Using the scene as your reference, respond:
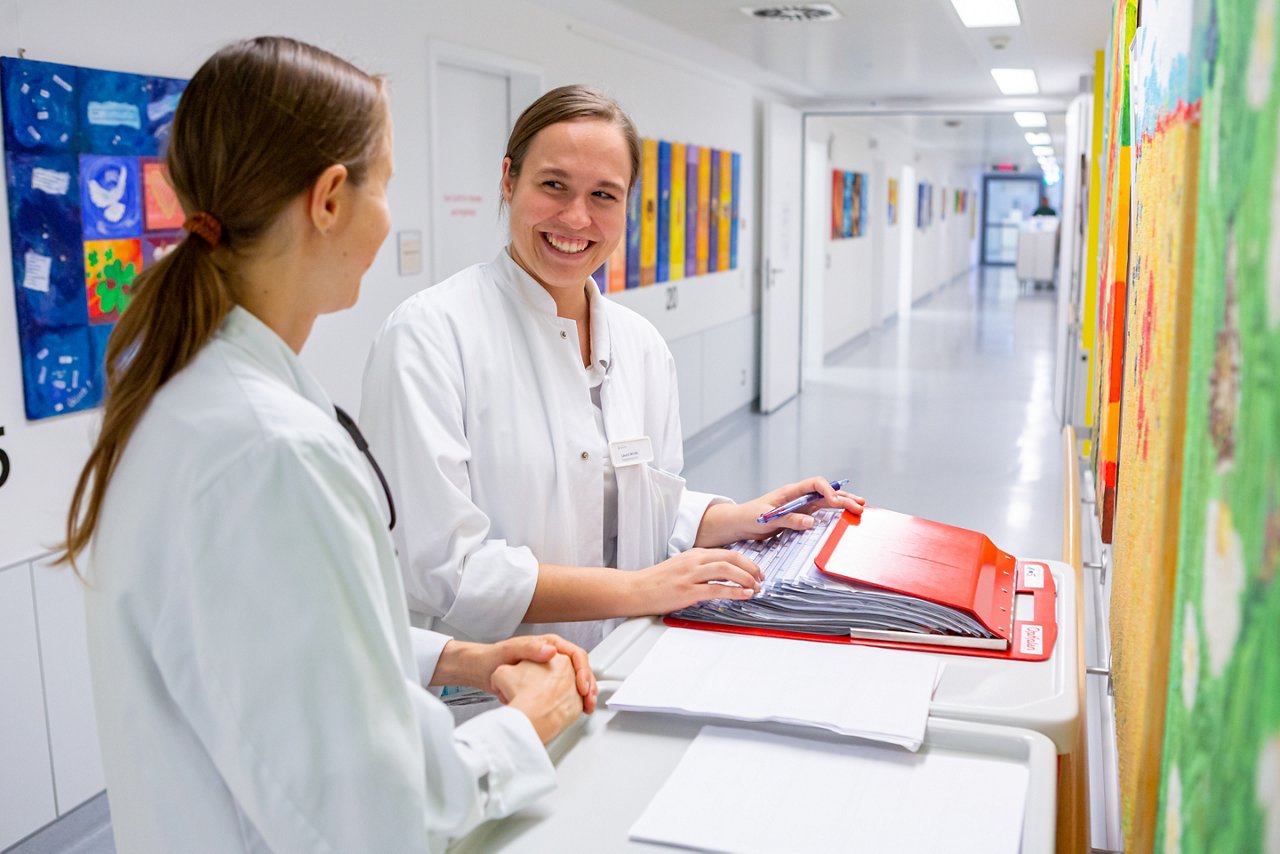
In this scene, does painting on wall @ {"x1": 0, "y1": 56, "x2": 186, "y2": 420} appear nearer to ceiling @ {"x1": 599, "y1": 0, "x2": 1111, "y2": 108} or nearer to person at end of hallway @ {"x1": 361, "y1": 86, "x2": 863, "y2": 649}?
person at end of hallway @ {"x1": 361, "y1": 86, "x2": 863, "y2": 649}

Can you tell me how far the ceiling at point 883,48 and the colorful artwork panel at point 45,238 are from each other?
276cm

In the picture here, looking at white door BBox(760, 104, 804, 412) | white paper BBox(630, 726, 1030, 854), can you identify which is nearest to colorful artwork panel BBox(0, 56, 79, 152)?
white paper BBox(630, 726, 1030, 854)

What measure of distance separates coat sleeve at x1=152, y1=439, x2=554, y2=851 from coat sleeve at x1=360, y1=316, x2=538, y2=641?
626 millimetres

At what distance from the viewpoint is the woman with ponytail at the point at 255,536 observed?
857 mm

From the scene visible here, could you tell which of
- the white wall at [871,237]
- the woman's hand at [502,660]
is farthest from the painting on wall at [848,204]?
the woman's hand at [502,660]

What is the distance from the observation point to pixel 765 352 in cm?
854

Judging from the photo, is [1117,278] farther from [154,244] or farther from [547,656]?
[154,244]

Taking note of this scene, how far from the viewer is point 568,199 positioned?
1.77m

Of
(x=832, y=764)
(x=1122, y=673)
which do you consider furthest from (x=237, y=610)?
(x=1122, y=673)

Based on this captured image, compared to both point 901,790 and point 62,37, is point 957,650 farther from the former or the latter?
point 62,37

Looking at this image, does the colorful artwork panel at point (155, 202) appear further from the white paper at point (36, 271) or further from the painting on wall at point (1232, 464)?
the painting on wall at point (1232, 464)

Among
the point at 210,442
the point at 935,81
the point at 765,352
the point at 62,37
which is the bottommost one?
the point at 765,352

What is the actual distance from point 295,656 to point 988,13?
15.9 feet

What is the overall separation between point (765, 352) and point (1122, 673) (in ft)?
23.9
